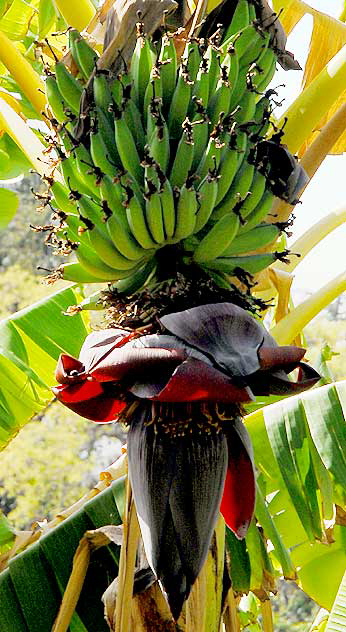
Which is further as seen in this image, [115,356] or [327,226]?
[327,226]

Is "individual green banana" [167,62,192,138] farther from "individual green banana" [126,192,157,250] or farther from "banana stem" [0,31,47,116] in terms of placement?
"banana stem" [0,31,47,116]

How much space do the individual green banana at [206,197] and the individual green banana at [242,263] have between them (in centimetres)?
7

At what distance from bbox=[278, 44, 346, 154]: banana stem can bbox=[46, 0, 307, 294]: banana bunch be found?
0.59ft

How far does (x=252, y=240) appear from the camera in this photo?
40.4 inches

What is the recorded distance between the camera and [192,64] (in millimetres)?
1036

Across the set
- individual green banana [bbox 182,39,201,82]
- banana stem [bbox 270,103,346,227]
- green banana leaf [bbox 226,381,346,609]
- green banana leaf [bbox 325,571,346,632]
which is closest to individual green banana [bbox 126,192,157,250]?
individual green banana [bbox 182,39,201,82]

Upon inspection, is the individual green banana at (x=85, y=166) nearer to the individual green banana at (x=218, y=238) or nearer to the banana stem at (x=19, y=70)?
the individual green banana at (x=218, y=238)

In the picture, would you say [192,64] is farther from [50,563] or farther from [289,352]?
[50,563]

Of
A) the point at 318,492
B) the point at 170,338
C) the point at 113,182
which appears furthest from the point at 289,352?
the point at 318,492

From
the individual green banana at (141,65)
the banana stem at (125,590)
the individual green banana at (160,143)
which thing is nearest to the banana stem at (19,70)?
the individual green banana at (141,65)

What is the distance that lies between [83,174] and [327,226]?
2.86 feet

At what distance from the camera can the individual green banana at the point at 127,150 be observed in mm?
957

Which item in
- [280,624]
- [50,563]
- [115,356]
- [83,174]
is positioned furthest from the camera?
[280,624]

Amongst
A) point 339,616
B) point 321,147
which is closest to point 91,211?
point 321,147
